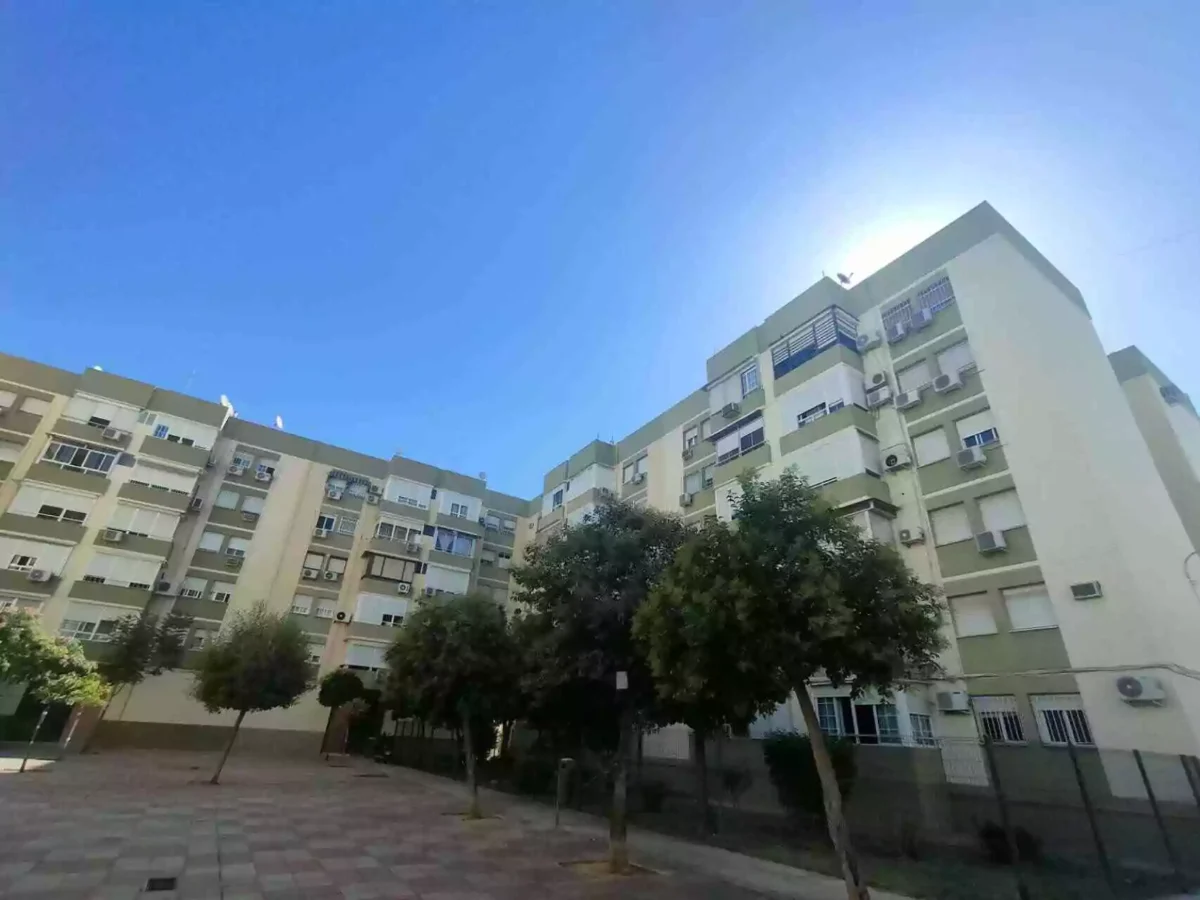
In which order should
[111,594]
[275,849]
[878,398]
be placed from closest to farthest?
[275,849] < [878,398] < [111,594]

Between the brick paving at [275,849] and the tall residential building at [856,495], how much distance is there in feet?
28.4

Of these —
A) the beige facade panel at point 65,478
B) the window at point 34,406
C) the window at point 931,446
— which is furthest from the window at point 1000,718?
the window at point 34,406

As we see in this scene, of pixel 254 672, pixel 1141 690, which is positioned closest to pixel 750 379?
pixel 1141 690

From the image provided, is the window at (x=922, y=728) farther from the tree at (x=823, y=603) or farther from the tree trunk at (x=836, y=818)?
the tree trunk at (x=836, y=818)

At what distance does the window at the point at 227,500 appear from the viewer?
116 feet

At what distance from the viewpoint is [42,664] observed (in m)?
24.4

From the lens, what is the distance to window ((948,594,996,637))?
17.1 m

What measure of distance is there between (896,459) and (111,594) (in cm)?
3721

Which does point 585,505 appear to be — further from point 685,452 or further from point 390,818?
point 390,818

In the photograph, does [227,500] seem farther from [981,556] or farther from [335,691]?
[981,556]

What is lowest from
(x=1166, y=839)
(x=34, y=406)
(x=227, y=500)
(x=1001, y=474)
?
(x=1166, y=839)

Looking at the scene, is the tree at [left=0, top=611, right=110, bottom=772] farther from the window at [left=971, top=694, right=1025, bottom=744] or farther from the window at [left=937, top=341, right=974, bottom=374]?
the window at [left=937, top=341, right=974, bottom=374]

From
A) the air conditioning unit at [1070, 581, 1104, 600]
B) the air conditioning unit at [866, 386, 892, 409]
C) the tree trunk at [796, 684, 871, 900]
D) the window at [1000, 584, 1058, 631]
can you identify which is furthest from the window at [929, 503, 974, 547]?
the tree trunk at [796, 684, 871, 900]

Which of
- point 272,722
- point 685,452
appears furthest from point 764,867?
point 272,722
